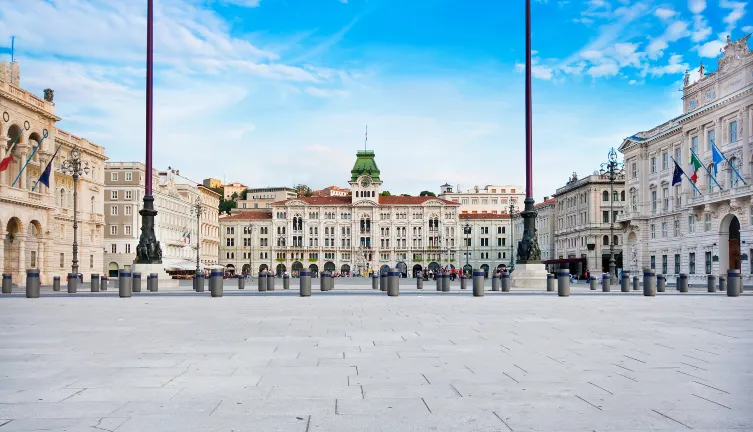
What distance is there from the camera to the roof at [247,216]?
14300 centimetres

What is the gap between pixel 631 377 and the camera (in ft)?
25.7

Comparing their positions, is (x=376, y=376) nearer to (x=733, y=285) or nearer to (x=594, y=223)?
(x=733, y=285)

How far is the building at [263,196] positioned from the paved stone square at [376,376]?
149 m

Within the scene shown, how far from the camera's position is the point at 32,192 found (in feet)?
173

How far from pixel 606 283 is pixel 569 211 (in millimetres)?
74354

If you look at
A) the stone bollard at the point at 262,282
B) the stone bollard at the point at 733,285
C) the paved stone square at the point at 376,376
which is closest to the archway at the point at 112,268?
the stone bollard at the point at 262,282

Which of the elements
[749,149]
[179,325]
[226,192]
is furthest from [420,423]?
[226,192]

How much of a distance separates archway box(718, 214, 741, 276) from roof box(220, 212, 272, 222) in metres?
101

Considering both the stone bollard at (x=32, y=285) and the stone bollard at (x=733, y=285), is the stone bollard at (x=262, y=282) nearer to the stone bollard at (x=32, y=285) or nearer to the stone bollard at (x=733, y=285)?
the stone bollard at (x=32, y=285)

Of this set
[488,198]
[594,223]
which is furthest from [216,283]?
[488,198]

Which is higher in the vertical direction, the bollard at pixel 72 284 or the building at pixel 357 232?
the building at pixel 357 232

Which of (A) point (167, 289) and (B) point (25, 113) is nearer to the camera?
(A) point (167, 289)

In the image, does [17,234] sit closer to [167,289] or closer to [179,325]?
[167,289]

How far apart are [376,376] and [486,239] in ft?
457
